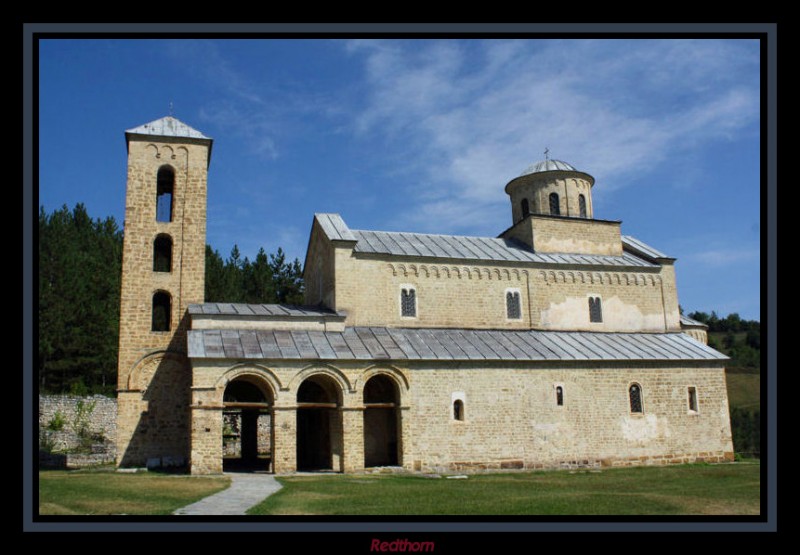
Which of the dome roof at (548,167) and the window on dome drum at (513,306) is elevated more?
the dome roof at (548,167)

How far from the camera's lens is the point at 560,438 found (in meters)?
21.9

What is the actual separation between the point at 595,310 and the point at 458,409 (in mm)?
8796

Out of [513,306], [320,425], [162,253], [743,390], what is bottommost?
[743,390]

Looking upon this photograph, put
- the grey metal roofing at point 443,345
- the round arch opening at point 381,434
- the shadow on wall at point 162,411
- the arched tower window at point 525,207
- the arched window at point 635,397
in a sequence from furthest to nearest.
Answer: the arched tower window at point 525,207 → the arched window at point 635,397 → the round arch opening at point 381,434 → the shadow on wall at point 162,411 → the grey metal roofing at point 443,345

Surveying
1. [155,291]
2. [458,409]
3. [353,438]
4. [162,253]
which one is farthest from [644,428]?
[162,253]

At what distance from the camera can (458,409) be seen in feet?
69.6

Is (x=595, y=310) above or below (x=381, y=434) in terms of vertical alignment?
above

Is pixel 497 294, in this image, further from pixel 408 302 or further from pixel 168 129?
pixel 168 129

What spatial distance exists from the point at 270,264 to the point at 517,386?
2518cm

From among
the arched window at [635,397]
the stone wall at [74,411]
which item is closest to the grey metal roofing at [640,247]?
the arched window at [635,397]

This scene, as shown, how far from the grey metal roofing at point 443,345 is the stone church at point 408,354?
88 mm

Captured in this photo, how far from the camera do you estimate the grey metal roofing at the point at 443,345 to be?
20.0 m

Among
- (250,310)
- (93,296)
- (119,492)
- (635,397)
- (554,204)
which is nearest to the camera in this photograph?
(119,492)

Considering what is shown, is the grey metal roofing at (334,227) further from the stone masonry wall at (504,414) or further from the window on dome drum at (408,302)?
the stone masonry wall at (504,414)
